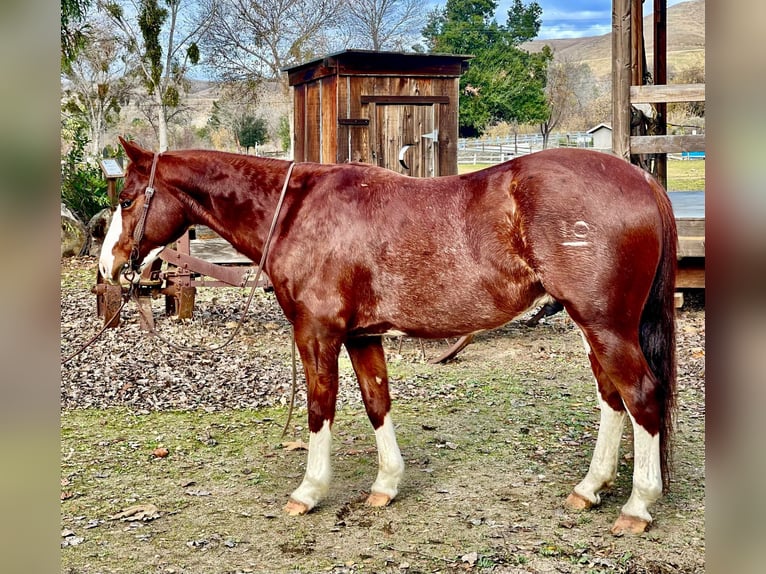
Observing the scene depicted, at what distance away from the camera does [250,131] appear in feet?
81.7

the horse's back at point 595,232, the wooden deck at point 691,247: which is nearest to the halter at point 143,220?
the horse's back at point 595,232

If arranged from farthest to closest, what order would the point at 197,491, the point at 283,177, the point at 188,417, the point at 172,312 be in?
1. the point at 172,312
2. the point at 188,417
3. the point at 197,491
4. the point at 283,177

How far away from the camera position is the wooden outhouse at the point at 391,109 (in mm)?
8828

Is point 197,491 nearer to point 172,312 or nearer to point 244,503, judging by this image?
point 244,503

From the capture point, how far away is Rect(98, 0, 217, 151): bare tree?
21.5 meters

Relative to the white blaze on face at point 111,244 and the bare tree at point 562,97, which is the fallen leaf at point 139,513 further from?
the bare tree at point 562,97

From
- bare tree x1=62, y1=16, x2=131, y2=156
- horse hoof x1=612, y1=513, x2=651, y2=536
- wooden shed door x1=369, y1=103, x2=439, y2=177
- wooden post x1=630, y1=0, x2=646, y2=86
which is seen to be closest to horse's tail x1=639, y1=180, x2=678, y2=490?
horse hoof x1=612, y1=513, x2=651, y2=536

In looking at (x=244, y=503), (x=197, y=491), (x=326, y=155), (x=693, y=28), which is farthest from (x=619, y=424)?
(x=693, y=28)

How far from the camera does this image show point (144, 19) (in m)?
21.2

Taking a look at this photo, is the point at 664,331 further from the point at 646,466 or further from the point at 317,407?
the point at 317,407

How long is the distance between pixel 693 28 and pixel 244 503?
190ft

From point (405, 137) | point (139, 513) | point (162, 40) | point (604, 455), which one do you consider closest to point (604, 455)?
point (604, 455)

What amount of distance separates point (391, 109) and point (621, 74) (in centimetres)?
332

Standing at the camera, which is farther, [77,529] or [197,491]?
[197,491]
